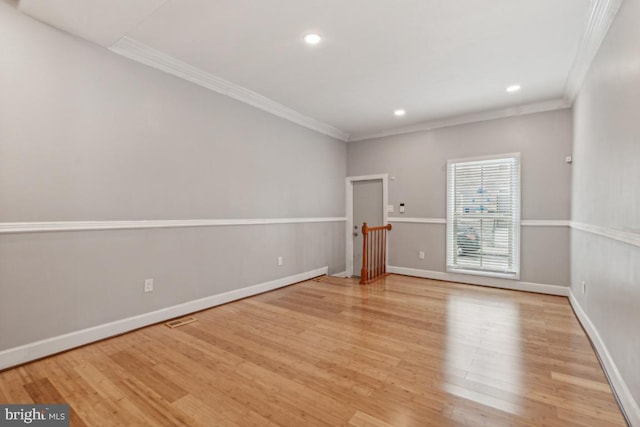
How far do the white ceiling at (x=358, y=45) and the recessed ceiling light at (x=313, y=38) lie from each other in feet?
0.21

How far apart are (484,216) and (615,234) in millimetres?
2743

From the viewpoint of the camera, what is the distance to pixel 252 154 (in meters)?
4.14

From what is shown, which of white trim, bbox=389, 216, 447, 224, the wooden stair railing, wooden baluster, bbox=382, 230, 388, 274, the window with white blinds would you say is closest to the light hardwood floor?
the window with white blinds

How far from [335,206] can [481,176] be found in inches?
102

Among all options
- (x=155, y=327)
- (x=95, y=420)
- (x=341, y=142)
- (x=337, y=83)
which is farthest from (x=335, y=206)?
(x=95, y=420)

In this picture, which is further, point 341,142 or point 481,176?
point 341,142

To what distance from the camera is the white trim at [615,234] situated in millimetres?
1665

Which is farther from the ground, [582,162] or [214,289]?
[582,162]

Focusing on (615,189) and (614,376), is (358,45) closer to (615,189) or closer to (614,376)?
(615,189)

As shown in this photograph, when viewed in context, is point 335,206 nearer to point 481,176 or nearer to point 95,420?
point 481,176

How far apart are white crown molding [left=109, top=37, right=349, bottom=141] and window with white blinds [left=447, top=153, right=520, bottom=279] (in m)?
2.74

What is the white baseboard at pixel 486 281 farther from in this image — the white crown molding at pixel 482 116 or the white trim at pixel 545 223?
the white crown molding at pixel 482 116

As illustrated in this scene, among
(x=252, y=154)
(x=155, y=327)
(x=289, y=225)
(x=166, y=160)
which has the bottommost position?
(x=155, y=327)

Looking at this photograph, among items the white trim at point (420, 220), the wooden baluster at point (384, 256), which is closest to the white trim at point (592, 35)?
the white trim at point (420, 220)
